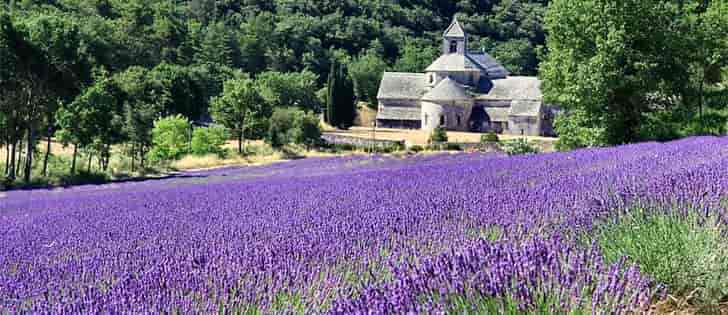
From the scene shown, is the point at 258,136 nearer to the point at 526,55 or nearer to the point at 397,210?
the point at 397,210

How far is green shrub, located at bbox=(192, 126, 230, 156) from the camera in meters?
37.1

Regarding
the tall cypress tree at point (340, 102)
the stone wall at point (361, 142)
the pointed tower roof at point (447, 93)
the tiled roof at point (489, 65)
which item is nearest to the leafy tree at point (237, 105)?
the stone wall at point (361, 142)

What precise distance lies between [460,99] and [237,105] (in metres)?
29.0

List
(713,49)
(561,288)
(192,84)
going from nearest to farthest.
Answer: (561,288) < (713,49) < (192,84)

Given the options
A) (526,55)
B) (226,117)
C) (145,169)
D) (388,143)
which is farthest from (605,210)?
(526,55)

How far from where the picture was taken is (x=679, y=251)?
109 inches

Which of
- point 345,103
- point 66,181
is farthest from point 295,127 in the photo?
point 345,103

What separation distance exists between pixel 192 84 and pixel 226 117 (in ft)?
46.8

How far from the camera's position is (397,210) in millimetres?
4305

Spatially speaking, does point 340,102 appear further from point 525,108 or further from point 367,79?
point 525,108

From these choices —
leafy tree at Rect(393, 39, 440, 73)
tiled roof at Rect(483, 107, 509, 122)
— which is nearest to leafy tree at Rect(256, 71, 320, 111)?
tiled roof at Rect(483, 107, 509, 122)

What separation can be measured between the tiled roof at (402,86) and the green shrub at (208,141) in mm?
36378

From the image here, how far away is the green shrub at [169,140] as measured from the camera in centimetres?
3403

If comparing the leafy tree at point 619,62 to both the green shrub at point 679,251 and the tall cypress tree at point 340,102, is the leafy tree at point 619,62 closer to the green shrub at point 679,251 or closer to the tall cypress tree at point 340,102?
the green shrub at point 679,251
